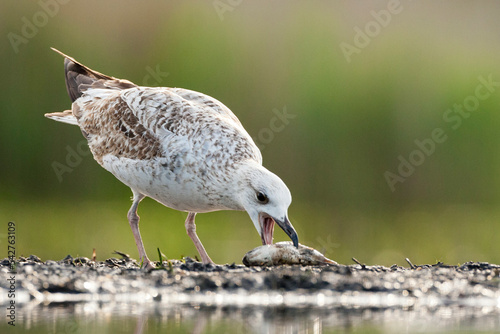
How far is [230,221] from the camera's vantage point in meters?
17.9

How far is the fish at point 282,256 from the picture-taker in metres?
8.63

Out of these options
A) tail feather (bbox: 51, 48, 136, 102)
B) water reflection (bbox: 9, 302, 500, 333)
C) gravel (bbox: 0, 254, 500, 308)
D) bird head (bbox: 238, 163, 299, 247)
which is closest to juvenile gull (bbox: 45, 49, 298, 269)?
bird head (bbox: 238, 163, 299, 247)

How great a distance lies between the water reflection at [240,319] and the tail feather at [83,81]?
4.37m

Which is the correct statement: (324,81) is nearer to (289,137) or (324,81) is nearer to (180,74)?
(289,137)

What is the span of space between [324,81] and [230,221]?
3089mm

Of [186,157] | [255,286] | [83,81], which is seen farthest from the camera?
[83,81]

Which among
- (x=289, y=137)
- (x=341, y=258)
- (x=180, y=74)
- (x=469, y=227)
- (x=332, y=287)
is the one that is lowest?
(x=332, y=287)

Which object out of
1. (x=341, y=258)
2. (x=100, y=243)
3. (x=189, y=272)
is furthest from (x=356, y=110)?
(x=189, y=272)

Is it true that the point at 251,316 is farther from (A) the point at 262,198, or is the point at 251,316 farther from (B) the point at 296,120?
(B) the point at 296,120

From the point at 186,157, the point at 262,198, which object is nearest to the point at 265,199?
the point at 262,198

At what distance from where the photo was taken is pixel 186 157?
899cm

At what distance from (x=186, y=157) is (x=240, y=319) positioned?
8.87 feet

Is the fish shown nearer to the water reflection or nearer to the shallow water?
the shallow water

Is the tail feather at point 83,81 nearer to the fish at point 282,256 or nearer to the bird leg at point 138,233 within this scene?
the bird leg at point 138,233
